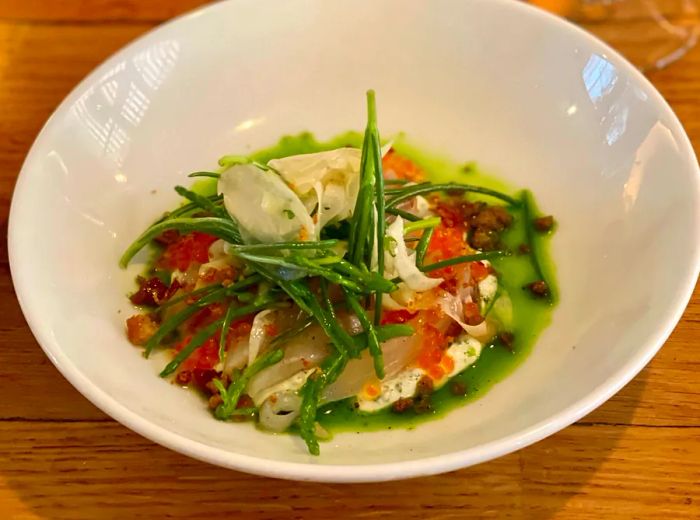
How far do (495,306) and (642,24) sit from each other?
1.60 m

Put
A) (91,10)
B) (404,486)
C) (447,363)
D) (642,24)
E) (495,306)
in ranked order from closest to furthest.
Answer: (404,486), (447,363), (495,306), (642,24), (91,10)

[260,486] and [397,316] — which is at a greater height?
[397,316]

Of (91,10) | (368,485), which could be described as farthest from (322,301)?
(91,10)

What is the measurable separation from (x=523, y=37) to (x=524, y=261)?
2.53ft

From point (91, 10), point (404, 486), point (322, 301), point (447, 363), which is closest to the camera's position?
point (404, 486)

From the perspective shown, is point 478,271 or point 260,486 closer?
point 260,486

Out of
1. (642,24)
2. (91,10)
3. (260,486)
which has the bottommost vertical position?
(260,486)

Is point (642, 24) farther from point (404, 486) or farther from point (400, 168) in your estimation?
point (404, 486)

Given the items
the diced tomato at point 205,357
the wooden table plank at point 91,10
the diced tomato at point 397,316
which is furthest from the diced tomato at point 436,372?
the wooden table plank at point 91,10

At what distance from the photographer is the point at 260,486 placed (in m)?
1.55

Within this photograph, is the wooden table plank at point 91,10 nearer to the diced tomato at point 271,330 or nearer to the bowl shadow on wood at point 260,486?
A: the diced tomato at point 271,330

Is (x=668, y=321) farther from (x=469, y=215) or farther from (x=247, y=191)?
(x=247, y=191)

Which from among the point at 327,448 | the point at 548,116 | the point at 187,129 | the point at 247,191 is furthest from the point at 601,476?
the point at 187,129

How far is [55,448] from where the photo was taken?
1640 millimetres
